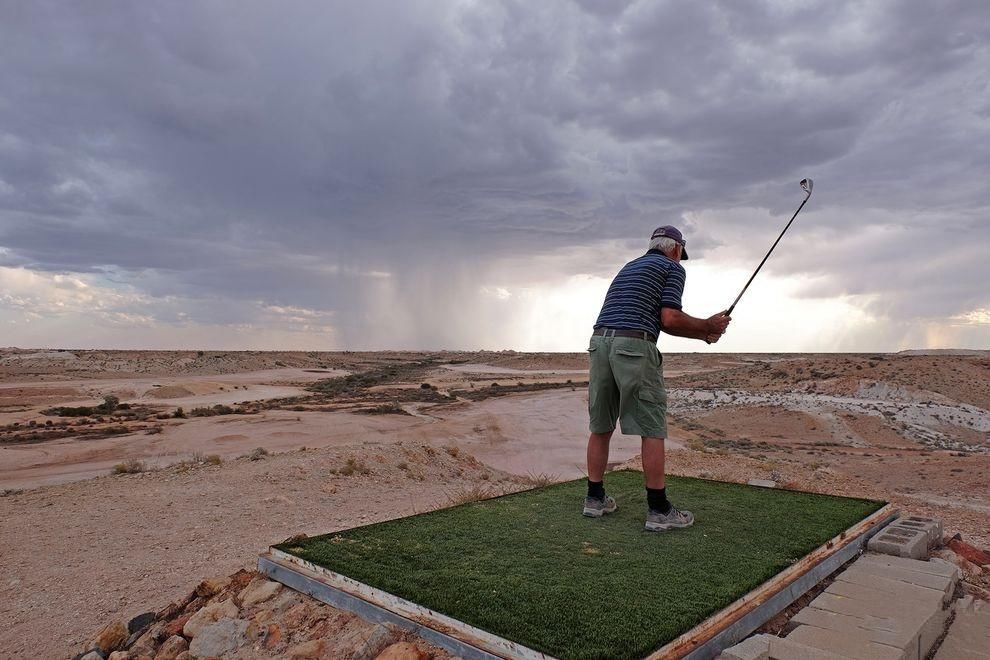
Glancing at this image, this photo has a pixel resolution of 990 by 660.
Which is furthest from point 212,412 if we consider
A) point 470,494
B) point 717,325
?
point 717,325

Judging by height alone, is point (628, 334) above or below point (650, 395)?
above

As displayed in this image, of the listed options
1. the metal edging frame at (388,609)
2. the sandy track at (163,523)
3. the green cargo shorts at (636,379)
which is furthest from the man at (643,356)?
the sandy track at (163,523)

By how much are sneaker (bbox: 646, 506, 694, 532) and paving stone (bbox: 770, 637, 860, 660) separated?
1.68 m

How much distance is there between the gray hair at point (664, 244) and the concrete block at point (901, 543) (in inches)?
110

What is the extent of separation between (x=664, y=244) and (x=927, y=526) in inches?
128

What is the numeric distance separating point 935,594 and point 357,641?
3.51m

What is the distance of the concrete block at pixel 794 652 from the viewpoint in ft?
10.3

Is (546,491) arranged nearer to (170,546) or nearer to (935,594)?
(935,594)

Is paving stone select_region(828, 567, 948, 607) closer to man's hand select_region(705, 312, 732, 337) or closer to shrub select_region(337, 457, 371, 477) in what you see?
man's hand select_region(705, 312, 732, 337)

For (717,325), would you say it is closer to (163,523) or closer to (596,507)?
(596,507)

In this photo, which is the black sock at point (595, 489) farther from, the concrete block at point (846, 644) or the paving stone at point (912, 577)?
the concrete block at point (846, 644)

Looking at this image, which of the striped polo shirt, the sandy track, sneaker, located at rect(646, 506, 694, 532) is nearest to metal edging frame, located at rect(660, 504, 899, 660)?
sneaker, located at rect(646, 506, 694, 532)

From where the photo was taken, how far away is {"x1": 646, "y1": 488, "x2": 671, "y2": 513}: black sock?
505 cm

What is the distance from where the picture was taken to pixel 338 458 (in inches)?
449
